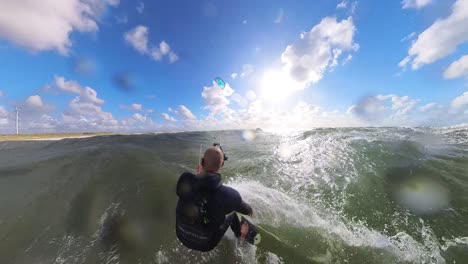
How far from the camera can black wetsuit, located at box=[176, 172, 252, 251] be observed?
4.30 meters

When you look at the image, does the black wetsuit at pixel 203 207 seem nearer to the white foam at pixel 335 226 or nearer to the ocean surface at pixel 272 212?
the ocean surface at pixel 272 212

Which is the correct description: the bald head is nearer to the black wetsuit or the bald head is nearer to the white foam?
the black wetsuit

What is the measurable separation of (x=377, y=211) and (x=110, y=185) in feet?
39.3

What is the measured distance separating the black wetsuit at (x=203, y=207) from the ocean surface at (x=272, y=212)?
3.70ft

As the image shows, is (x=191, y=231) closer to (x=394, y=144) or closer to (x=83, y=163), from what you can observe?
(x=83, y=163)

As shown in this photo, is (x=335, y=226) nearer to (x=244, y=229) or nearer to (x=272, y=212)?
(x=272, y=212)

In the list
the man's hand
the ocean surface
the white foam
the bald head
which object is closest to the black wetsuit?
the bald head

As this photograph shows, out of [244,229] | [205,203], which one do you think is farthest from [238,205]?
[244,229]

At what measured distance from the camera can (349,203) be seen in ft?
28.5

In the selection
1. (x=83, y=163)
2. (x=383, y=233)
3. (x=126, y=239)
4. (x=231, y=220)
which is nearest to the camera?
(x=231, y=220)

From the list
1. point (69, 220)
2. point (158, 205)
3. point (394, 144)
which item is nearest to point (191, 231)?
point (158, 205)

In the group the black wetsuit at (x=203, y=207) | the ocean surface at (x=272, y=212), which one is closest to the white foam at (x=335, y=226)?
the ocean surface at (x=272, y=212)

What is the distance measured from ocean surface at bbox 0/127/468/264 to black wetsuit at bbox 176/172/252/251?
113 cm

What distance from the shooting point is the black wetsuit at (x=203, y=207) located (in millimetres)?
4301
